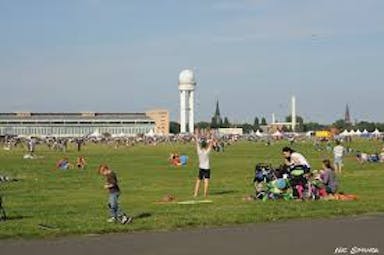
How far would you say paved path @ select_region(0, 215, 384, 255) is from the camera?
37.8 feet

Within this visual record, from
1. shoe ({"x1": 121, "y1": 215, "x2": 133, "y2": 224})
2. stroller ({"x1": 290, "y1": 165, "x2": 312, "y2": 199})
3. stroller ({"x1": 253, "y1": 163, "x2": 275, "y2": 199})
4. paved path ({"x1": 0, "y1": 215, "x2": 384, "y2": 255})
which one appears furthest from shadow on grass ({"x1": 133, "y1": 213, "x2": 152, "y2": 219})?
stroller ({"x1": 290, "y1": 165, "x2": 312, "y2": 199})

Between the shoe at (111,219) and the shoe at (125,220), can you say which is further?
the shoe at (111,219)

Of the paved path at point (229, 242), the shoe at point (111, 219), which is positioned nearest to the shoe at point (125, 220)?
the shoe at point (111, 219)

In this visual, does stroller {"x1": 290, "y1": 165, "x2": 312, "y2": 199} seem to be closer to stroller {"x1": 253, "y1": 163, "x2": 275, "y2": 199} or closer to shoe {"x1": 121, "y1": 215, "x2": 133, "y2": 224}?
stroller {"x1": 253, "y1": 163, "x2": 275, "y2": 199}

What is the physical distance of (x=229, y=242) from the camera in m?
12.5

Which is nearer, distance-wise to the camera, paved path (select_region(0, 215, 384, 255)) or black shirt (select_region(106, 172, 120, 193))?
paved path (select_region(0, 215, 384, 255))

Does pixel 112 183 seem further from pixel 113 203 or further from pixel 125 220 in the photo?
pixel 125 220

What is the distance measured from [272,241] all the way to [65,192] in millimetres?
12722

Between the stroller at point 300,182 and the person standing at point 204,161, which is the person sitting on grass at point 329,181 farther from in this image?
the person standing at point 204,161

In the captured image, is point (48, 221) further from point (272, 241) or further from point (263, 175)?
point (263, 175)

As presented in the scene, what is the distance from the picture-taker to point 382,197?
69.0ft

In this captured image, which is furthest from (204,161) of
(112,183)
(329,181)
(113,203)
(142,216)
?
(113,203)

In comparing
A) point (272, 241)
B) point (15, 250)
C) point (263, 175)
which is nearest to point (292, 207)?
point (263, 175)

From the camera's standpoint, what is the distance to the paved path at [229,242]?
11531 mm
